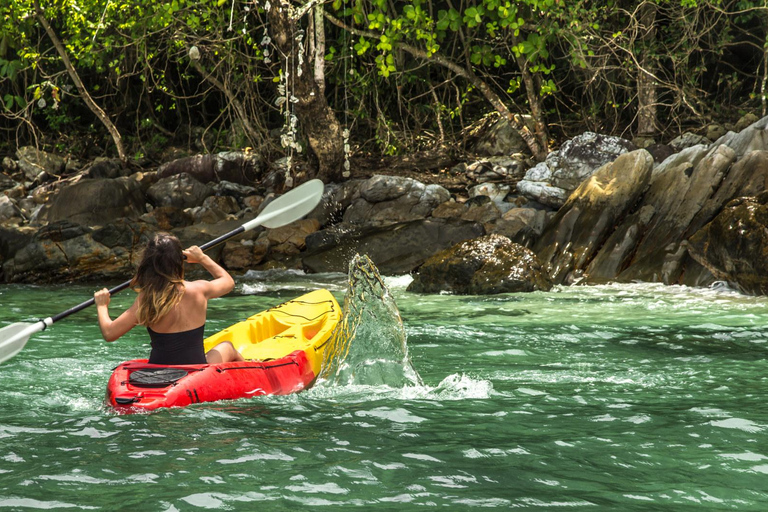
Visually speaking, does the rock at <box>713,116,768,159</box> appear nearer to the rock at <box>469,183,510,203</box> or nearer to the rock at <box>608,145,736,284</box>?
the rock at <box>608,145,736,284</box>

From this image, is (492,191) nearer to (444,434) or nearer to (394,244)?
(394,244)

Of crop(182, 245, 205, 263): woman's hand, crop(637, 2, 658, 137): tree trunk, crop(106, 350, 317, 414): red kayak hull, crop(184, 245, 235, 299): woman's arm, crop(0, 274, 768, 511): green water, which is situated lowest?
crop(0, 274, 768, 511): green water

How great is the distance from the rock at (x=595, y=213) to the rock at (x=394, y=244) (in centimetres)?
96

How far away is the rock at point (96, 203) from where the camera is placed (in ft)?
40.0

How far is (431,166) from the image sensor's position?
518 inches

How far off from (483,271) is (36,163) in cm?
917

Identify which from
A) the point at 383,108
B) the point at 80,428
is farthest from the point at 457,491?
the point at 383,108

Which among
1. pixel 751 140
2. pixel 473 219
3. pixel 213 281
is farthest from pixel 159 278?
pixel 751 140

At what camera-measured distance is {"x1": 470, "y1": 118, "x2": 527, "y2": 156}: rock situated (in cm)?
1304

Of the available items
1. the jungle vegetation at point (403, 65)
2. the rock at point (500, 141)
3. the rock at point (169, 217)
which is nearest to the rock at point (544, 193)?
the jungle vegetation at point (403, 65)

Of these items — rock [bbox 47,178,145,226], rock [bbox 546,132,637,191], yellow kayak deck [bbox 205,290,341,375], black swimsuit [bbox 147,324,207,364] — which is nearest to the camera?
black swimsuit [bbox 147,324,207,364]

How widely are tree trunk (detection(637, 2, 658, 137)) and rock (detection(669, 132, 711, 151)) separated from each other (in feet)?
1.96

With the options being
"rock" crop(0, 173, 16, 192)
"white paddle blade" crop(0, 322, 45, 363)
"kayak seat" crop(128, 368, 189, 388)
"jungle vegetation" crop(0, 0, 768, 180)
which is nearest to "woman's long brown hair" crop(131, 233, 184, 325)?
"kayak seat" crop(128, 368, 189, 388)

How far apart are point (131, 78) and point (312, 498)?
43.7ft
